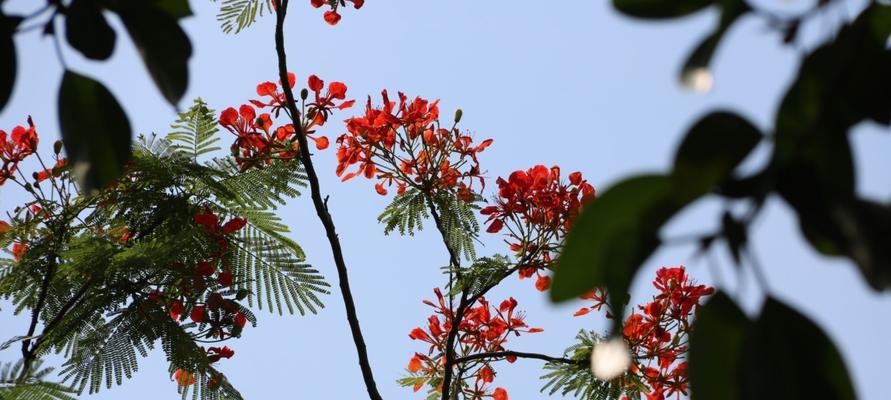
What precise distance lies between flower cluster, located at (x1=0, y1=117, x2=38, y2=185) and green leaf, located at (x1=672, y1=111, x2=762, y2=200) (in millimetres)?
3580

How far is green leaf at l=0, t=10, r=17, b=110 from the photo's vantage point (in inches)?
29.7

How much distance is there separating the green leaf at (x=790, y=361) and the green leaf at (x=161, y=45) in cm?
50

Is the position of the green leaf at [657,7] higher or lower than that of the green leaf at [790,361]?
higher

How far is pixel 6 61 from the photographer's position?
Answer: 30.1 inches

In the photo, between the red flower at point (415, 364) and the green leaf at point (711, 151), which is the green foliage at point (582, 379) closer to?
the red flower at point (415, 364)

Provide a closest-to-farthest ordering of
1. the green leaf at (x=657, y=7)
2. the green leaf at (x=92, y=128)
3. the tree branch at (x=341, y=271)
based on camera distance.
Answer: the green leaf at (x=657, y=7), the green leaf at (x=92, y=128), the tree branch at (x=341, y=271)

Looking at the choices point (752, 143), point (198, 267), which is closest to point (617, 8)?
point (752, 143)

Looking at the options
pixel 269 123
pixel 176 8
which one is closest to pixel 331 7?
pixel 269 123

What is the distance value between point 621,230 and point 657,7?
0.17m

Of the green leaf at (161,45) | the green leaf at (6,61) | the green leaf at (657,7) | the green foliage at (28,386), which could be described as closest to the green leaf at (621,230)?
the green leaf at (657,7)

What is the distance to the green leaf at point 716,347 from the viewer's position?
583mm

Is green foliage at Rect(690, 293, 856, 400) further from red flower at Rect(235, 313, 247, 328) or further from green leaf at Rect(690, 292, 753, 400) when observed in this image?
red flower at Rect(235, 313, 247, 328)

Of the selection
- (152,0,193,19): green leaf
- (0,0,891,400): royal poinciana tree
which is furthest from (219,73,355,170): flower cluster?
(152,0,193,19): green leaf

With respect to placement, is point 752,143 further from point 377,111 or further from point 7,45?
point 377,111
